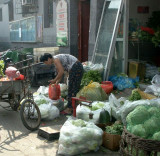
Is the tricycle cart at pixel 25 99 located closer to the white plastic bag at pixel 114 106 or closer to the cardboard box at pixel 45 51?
the white plastic bag at pixel 114 106

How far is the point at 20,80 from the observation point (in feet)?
20.4

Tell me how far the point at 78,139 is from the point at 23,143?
4.12 feet

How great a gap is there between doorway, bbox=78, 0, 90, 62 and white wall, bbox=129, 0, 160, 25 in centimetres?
205

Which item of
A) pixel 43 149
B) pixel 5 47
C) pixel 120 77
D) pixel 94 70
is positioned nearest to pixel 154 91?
pixel 120 77

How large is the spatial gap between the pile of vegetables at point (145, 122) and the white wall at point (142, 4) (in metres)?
6.48

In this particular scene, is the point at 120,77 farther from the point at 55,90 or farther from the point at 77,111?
the point at 77,111

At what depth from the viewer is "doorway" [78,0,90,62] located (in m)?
11.2

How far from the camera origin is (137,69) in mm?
8836

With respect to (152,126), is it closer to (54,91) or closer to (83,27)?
(54,91)

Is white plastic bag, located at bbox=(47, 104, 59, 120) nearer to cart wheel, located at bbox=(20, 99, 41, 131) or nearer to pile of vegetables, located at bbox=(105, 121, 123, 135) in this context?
cart wheel, located at bbox=(20, 99, 41, 131)

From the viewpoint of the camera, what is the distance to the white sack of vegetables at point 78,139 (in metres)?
4.35

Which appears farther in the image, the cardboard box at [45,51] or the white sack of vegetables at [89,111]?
the cardboard box at [45,51]

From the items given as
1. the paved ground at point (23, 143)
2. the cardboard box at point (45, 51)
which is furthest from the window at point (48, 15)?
the paved ground at point (23, 143)

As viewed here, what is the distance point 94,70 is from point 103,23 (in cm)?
202
